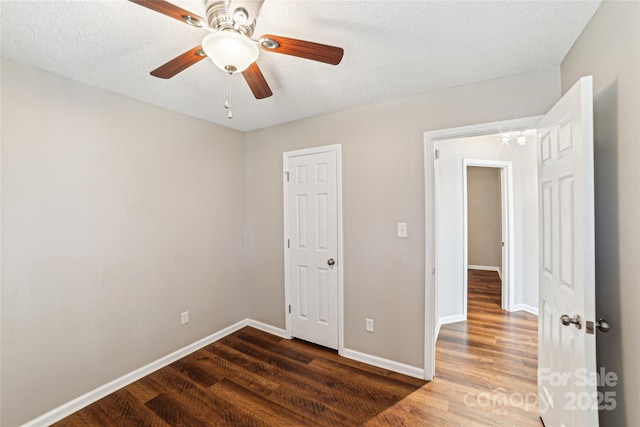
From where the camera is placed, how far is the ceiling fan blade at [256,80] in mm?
1449

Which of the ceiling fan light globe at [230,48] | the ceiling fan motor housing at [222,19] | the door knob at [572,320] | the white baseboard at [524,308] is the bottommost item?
the white baseboard at [524,308]

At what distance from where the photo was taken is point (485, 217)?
623 centimetres

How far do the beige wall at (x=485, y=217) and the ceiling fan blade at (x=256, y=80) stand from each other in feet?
19.5

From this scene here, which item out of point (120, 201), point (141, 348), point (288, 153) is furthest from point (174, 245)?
point (288, 153)

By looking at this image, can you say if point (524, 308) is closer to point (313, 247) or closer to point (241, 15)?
point (313, 247)

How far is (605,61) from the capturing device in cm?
127

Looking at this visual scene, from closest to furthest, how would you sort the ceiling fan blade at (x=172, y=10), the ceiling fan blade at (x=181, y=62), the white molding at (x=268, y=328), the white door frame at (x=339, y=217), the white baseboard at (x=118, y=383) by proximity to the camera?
the ceiling fan blade at (x=172, y=10)
the ceiling fan blade at (x=181, y=62)
the white baseboard at (x=118, y=383)
the white door frame at (x=339, y=217)
the white molding at (x=268, y=328)

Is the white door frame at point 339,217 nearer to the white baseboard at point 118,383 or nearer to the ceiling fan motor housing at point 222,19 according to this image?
the white baseboard at point 118,383

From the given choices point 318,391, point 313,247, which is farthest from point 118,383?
point 313,247

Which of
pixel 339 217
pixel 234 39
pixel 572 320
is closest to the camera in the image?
pixel 234 39

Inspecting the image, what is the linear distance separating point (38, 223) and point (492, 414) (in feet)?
11.2

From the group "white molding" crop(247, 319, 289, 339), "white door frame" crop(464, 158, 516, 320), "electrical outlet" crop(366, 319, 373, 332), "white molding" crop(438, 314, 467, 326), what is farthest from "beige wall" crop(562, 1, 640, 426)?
"white molding" crop(247, 319, 289, 339)

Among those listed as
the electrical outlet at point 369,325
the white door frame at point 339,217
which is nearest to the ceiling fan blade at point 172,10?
the white door frame at point 339,217

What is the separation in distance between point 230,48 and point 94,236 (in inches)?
74.2
